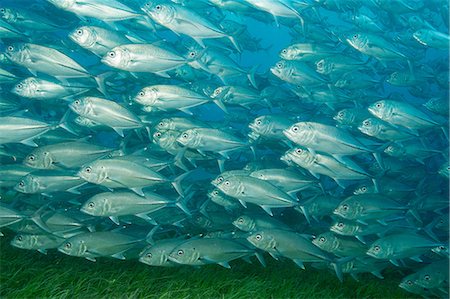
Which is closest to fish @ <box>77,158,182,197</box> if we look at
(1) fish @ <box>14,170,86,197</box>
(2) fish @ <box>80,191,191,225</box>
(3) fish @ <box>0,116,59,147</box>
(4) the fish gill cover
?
(4) the fish gill cover

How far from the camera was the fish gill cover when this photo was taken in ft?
15.7

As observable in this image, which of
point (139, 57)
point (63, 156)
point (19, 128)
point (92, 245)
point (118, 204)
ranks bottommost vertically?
point (92, 245)

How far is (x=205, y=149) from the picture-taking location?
17.6 feet

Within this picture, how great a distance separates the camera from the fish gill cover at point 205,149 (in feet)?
15.7

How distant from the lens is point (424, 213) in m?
6.86

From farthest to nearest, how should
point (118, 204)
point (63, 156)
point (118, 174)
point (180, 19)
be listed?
point (180, 19), point (63, 156), point (118, 204), point (118, 174)

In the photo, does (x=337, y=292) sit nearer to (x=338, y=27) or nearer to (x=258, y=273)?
(x=258, y=273)

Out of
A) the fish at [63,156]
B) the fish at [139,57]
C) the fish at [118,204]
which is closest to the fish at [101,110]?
the fish at [63,156]

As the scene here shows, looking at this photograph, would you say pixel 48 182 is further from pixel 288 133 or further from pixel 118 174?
pixel 288 133

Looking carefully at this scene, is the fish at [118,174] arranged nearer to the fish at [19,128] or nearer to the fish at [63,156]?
the fish at [63,156]

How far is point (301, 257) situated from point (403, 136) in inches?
86.7

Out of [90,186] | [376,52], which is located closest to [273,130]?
[376,52]

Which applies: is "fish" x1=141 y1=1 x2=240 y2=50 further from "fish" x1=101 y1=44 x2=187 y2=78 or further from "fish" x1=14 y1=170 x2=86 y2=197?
"fish" x1=14 y1=170 x2=86 y2=197

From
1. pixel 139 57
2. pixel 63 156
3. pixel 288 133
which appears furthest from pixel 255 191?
pixel 63 156
